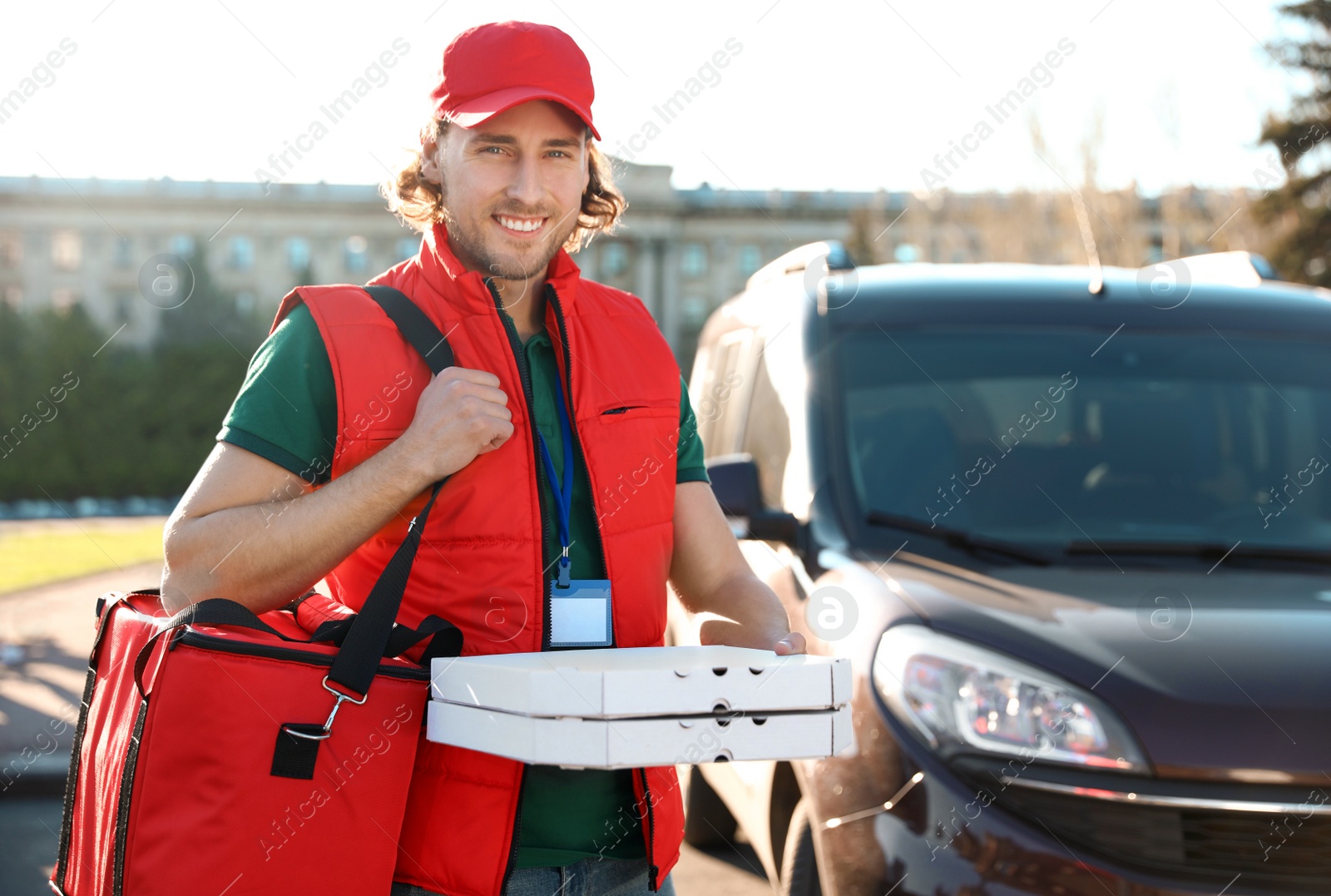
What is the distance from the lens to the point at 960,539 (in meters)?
3.09

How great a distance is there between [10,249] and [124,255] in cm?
579

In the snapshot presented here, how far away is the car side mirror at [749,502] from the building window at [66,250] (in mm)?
76605

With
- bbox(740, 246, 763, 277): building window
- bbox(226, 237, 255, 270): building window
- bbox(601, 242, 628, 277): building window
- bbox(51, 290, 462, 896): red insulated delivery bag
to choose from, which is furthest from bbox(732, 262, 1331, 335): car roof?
bbox(226, 237, 255, 270): building window

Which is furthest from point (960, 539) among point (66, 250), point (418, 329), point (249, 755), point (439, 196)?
point (66, 250)

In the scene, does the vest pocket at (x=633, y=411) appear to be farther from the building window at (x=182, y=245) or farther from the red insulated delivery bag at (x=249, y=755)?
the building window at (x=182, y=245)

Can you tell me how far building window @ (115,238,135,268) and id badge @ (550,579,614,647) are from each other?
7577cm

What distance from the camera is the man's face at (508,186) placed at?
1.87m

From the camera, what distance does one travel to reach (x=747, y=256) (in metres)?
78.9

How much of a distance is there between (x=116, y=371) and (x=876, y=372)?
156 feet

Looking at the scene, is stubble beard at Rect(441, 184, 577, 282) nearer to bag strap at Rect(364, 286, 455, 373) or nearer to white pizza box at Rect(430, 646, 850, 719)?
bag strap at Rect(364, 286, 455, 373)

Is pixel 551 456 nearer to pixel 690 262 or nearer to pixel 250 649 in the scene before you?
pixel 250 649

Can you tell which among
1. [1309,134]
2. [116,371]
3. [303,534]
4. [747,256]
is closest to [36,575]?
[303,534]

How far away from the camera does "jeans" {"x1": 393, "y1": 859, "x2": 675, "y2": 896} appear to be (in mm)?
1724

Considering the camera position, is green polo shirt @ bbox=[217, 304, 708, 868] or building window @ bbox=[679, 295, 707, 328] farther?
building window @ bbox=[679, 295, 707, 328]
